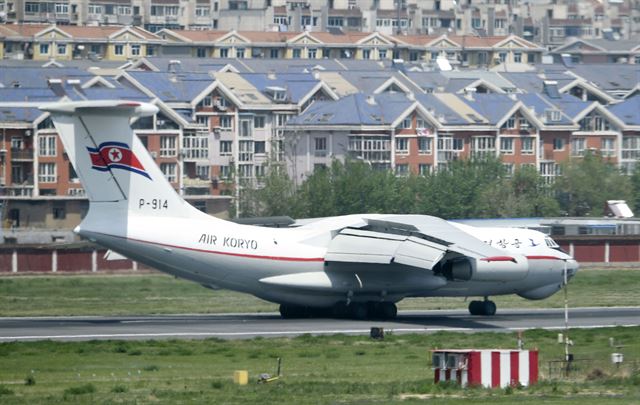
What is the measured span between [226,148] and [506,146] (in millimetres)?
20498

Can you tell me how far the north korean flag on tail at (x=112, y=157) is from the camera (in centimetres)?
4769

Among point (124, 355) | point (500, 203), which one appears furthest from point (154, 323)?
point (500, 203)

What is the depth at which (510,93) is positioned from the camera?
14000 cm

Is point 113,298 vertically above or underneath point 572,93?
underneath

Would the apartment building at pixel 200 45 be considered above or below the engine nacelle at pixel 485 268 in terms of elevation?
above

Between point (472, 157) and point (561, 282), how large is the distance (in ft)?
210

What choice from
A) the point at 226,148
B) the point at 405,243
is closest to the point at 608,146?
the point at 226,148

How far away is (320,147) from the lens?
126m

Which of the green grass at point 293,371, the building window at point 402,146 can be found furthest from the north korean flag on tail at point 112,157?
the building window at point 402,146

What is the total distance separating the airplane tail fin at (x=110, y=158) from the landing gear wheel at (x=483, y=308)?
10.1 meters

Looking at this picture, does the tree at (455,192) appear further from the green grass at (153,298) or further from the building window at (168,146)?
the green grass at (153,298)

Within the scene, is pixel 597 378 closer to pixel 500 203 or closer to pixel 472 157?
pixel 500 203

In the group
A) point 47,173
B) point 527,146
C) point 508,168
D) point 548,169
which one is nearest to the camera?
point 47,173

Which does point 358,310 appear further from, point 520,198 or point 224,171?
point 224,171
